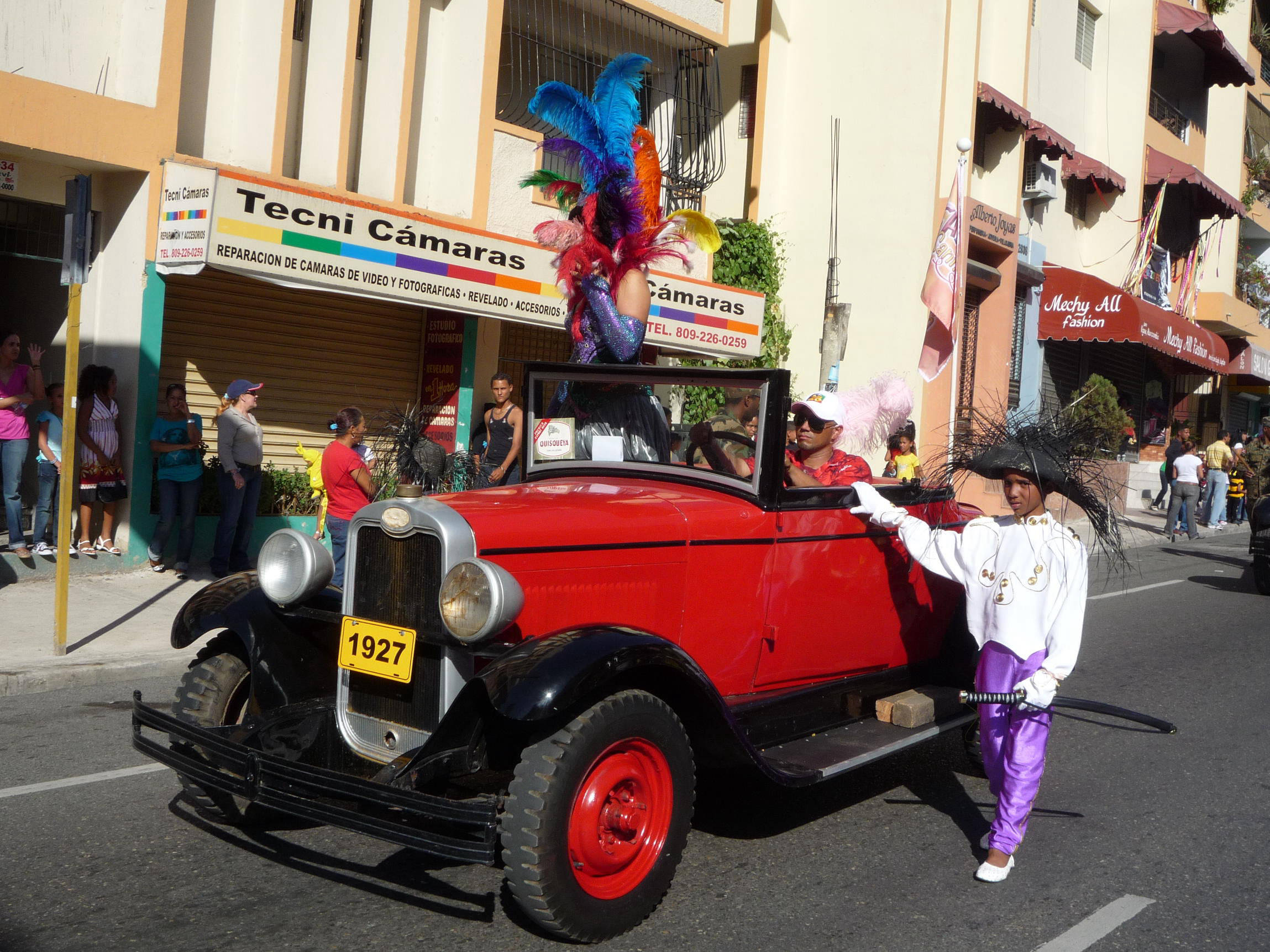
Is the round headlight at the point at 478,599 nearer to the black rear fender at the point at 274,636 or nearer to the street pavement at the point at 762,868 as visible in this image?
the black rear fender at the point at 274,636

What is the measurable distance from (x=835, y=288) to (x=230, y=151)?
31.2ft

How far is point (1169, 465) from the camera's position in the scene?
75.5ft

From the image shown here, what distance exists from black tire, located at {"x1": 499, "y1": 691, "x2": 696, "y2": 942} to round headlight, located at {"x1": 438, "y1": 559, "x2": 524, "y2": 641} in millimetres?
379

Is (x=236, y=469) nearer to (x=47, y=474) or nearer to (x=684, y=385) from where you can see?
(x=47, y=474)

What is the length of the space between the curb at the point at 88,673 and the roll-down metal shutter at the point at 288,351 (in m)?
4.06

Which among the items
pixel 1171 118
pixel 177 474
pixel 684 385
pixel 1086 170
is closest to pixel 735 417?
pixel 684 385

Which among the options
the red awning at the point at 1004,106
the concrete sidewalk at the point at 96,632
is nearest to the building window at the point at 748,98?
the red awning at the point at 1004,106

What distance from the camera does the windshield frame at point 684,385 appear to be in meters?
4.35

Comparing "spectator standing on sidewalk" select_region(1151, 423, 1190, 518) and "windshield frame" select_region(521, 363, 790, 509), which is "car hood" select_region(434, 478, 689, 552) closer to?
"windshield frame" select_region(521, 363, 790, 509)

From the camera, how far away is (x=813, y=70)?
1750 centimetres

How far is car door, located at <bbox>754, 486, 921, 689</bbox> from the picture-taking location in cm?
452

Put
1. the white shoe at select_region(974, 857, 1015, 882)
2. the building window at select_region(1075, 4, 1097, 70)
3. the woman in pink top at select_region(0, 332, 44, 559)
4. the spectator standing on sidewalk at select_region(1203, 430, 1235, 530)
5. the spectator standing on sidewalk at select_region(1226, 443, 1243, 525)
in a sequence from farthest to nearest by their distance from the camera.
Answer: the spectator standing on sidewalk at select_region(1226, 443, 1243, 525)
the building window at select_region(1075, 4, 1097, 70)
the spectator standing on sidewalk at select_region(1203, 430, 1235, 530)
the woman in pink top at select_region(0, 332, 44, 559)
the white shoe at select_region(974, 857, 1015, 882)

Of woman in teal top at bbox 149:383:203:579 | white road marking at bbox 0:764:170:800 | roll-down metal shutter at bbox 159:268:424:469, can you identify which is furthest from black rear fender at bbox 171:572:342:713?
roll-down metal shutter at bbox 159:268:424:469

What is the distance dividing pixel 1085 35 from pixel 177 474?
20.1m
